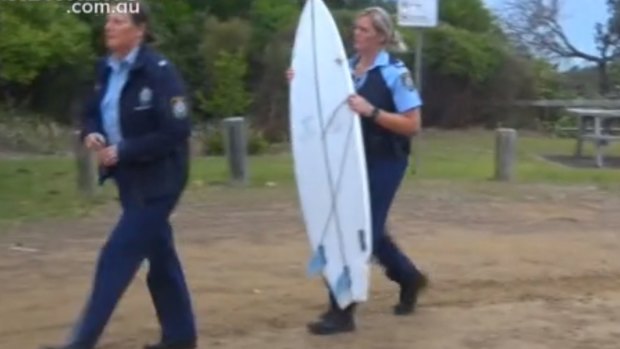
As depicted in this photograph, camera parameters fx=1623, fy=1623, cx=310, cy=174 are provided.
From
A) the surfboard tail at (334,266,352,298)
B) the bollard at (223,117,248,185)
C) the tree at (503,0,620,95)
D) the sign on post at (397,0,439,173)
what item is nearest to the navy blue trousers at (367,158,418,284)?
the surfboard tail at (334,266,352,298)

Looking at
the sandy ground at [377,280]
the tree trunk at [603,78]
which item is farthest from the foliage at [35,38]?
the tree trunk at [603,78]

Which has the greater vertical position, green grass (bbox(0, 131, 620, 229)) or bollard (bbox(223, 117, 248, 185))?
bollard (bbox(223, 117, 248, 185))

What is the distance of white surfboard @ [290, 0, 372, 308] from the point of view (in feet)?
26.9

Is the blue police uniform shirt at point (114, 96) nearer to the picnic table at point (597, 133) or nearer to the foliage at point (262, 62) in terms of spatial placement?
the foliage at point (262, 62)

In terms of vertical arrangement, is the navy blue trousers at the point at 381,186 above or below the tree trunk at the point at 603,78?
above

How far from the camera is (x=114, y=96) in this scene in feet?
24.6

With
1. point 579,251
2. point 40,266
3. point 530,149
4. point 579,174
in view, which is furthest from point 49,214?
point 530,149

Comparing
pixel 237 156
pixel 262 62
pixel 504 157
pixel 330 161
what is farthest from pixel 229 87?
pixel 330 161

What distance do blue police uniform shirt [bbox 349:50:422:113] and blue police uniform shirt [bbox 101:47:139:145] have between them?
141cm

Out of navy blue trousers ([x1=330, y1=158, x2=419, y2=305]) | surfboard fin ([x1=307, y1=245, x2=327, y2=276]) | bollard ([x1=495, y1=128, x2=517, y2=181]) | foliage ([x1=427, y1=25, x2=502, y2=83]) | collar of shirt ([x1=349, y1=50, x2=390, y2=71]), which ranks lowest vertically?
bollard ([x1=495, y1=128, x2=517, y2=181])

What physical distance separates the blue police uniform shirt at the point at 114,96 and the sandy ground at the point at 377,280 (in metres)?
1.20

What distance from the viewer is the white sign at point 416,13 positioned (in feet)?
62.1

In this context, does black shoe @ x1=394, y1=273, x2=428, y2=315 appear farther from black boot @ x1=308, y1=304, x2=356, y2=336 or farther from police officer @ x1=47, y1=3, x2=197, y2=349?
police officer @ x1=47, y1=3, x2=197, y2=349

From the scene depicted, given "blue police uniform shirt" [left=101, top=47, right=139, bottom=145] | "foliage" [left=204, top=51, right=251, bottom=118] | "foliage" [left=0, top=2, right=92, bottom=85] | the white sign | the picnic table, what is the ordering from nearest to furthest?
"blue police uniform shirt" [left=101, top=47, right=139, bottom=145] → the white sign → "foliage" [left=0, top=2, right=92, bottom=85] → the picnic table → "foliage" [left=204, top=51, right=251, bottom=118]
